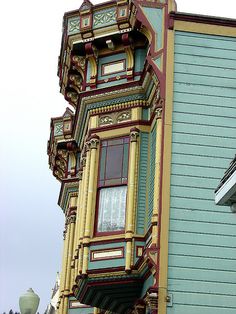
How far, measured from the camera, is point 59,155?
2859 centimetres

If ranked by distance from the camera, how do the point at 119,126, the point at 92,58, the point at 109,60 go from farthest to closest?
1. the point at 92,58
2. the point at 109,60
3. the point at 119,126

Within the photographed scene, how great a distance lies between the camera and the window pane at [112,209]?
18625 millimetres

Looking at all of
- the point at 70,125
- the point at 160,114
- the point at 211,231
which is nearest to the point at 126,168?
the point at 160,114

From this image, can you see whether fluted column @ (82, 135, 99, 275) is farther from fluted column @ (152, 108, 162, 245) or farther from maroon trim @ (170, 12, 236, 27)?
maroon trim @ (170, 12, 236, 27)

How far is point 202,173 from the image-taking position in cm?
1780

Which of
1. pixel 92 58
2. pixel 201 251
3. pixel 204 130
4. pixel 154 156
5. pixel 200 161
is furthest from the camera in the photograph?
pixel 92 58

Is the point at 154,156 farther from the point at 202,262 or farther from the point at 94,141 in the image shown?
the point at 202,262

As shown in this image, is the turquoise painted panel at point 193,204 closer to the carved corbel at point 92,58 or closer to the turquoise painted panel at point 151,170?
the turquoise painted panel at point 151,170

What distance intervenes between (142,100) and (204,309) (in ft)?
19.8

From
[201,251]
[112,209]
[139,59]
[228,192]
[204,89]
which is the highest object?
[139,59]

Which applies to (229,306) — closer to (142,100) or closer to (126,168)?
(126,168)

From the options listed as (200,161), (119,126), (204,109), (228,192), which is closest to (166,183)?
(200,161)

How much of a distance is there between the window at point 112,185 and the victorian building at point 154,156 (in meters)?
0.03

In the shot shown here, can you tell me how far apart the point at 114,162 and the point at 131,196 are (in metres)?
1.26
